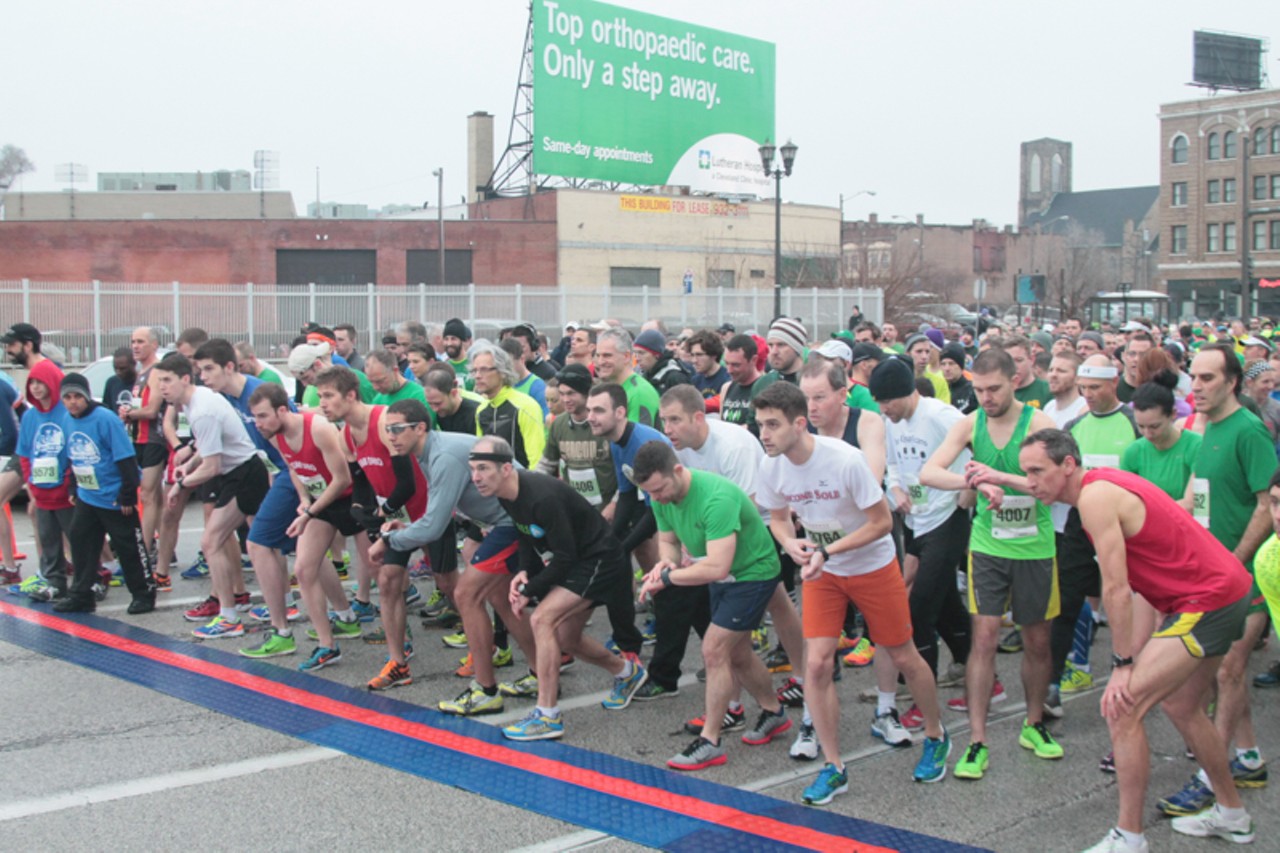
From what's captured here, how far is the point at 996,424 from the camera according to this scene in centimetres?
634

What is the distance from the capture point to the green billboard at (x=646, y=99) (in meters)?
44.5

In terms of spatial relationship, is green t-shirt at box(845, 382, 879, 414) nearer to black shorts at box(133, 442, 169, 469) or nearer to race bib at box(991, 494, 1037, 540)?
race bib at box(991, 494, 1037, 540)

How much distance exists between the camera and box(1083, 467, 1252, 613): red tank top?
15.4ft

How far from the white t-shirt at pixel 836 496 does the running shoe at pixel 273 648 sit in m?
3.99

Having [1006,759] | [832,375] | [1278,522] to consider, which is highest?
[832,375]

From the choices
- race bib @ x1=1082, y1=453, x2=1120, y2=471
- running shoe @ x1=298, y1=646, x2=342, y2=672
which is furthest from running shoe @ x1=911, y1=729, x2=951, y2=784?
running shoe @ x1=298, y1=646, x2=342, y2=672

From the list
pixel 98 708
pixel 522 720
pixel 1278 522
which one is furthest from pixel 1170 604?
pixel 98 708

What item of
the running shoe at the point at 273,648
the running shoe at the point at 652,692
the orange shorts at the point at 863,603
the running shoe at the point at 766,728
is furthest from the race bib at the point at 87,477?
the orange shorts at the point at 863,603

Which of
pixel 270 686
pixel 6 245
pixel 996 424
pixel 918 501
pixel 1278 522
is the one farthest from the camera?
pixel 6 245

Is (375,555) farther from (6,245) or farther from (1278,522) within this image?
(6,245)

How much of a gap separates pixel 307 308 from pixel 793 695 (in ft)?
85.1

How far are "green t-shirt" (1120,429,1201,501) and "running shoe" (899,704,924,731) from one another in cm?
181

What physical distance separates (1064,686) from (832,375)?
254cm

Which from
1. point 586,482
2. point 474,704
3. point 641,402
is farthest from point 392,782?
point 641,402
